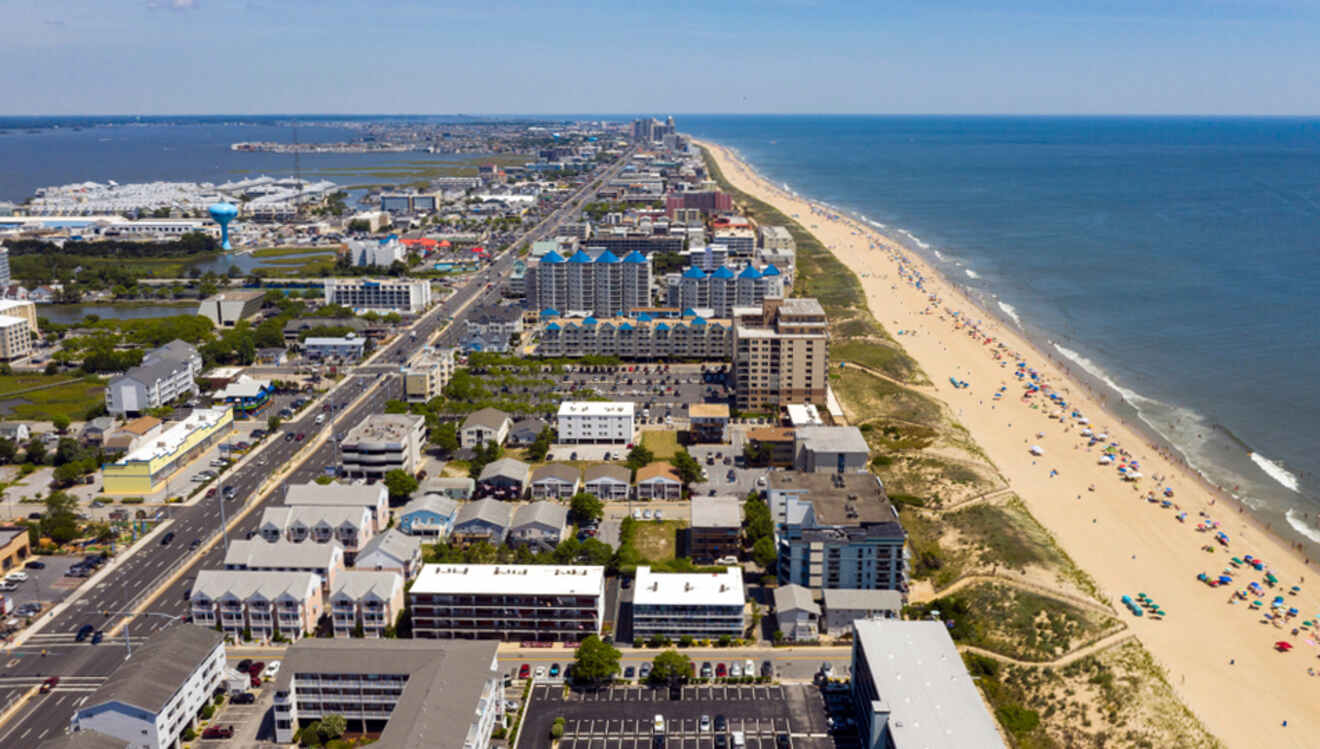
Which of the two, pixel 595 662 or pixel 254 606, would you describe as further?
pixel 254 606

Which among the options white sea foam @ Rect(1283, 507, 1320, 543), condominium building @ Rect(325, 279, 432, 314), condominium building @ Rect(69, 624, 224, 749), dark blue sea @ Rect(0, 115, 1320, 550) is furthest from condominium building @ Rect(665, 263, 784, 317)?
Answer: condominium building @ Rect(69, 624, 224, 749)

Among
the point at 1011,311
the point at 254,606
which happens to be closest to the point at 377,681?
the point at 254,606

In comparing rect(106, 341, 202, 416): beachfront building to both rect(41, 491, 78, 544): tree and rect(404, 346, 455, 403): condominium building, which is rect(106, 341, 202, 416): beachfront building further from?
rect(41, 491, 78, 544): tree

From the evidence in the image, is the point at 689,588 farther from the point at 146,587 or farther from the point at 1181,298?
the point at 1181,298

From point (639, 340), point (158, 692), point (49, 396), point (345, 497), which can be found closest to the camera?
point (158, 692)

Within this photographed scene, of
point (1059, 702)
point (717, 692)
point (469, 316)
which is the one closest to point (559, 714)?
point (717, 692)

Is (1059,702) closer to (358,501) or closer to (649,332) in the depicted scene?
(358,501)
